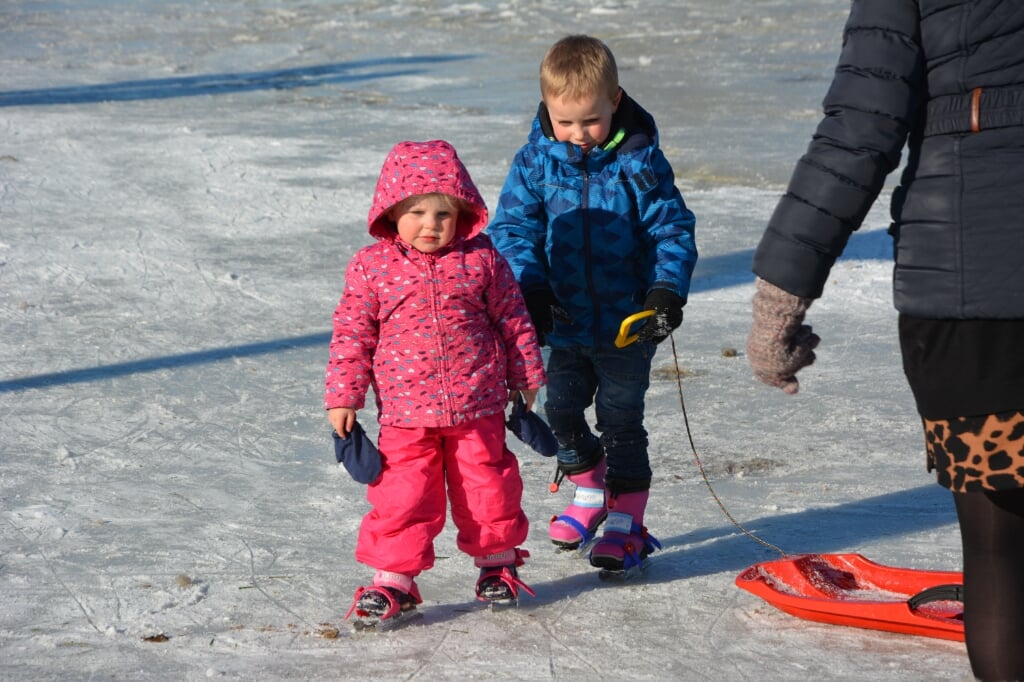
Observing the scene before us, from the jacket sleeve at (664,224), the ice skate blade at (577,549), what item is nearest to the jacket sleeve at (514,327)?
the jacket sleeve at (664,224)

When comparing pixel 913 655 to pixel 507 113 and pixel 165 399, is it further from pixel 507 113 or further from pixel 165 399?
pixel 507 113

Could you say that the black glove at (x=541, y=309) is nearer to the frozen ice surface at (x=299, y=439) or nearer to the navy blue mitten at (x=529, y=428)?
the navy blue mitten at (x=529, y=428)

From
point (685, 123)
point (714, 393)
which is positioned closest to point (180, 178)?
point (685, 123)

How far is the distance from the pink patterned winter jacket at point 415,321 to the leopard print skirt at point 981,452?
3.90ft

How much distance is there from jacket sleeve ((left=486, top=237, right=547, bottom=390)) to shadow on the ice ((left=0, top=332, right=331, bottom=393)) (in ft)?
8.86

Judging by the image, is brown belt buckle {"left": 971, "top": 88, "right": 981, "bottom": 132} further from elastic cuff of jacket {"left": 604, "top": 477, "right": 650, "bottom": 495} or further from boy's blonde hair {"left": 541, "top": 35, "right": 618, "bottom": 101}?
elastic cuff of jacket {"left": 604, "top": 477, "right": 650, "bottom": 495}

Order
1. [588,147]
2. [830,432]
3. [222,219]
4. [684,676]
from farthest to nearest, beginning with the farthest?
1. [222,219]
2. [830,432]
3. [588,147]
4. [684,676]

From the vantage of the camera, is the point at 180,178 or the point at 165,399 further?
the point at 180,178

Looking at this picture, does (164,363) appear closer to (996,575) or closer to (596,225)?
(596,225)

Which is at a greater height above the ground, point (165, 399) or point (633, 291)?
point (633, 291)

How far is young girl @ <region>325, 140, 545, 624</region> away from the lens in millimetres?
3355

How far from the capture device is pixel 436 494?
136 inches

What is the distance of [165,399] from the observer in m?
5.41

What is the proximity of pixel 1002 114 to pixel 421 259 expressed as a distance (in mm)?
Answer: 1438
